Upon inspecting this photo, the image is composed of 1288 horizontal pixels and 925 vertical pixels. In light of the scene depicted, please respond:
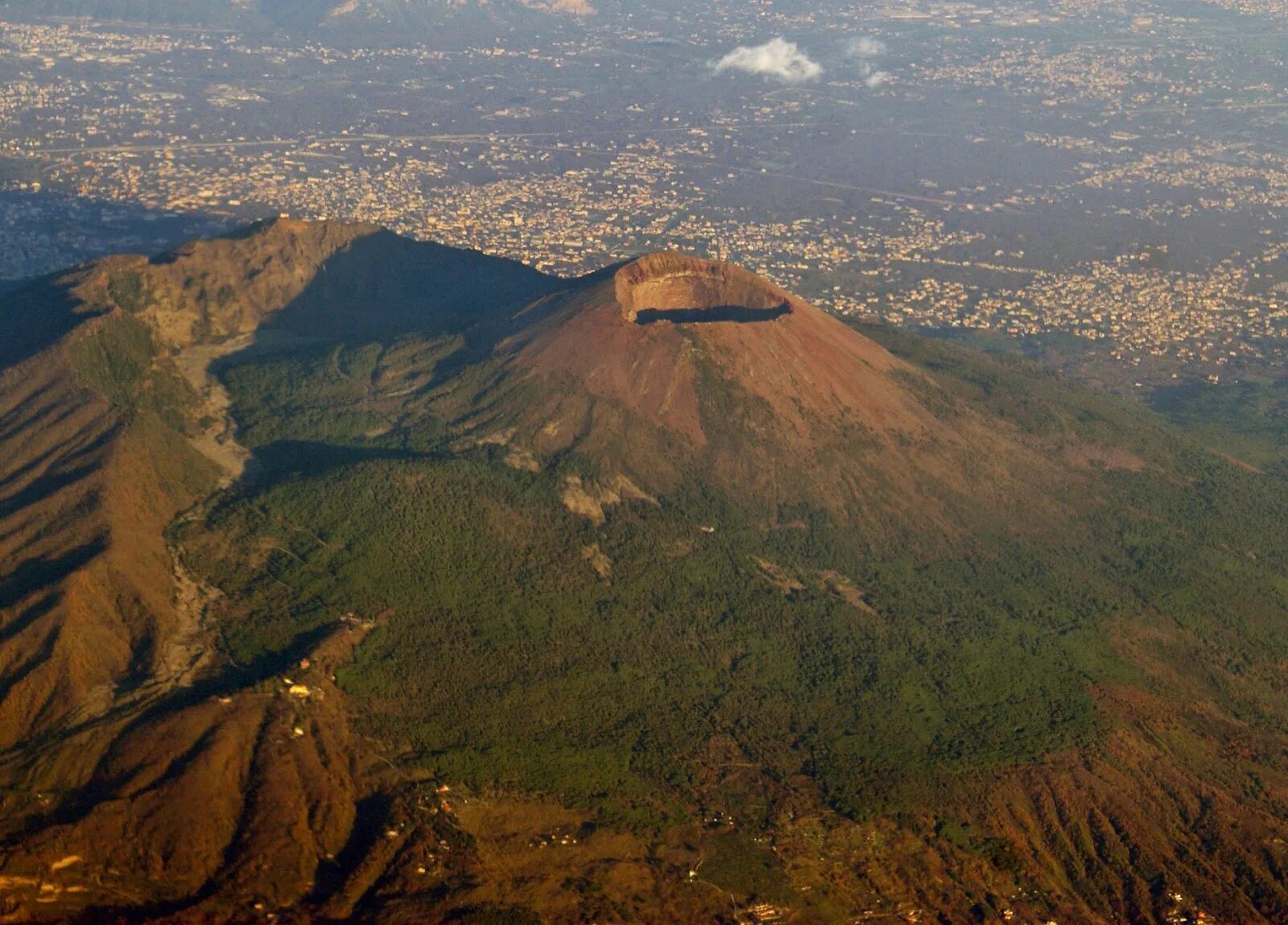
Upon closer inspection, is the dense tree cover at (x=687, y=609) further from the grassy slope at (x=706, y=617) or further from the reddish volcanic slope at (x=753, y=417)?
the reddish volcanic slope at (x=753, y=417)

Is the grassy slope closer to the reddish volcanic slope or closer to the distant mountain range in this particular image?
the distant mountain range

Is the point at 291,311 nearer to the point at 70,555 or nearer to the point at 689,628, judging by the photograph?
the point at 70,555

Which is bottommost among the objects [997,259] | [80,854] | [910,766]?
[997,259]

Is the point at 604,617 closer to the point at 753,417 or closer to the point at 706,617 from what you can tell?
the point at 706,617

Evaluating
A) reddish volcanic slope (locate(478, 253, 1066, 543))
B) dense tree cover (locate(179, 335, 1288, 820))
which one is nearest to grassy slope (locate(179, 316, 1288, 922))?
dense tree cover (locate(179, 335, 1288, 820))

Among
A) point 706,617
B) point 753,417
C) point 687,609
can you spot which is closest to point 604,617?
point 687,609

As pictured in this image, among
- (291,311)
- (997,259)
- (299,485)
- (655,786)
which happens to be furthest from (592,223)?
(655,786)
